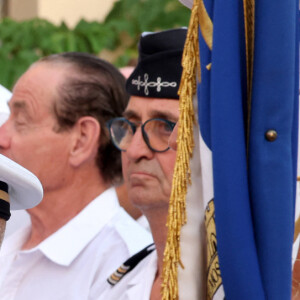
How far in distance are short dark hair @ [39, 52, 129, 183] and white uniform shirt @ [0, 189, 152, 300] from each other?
0.53ft

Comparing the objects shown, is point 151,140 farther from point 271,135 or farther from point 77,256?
point 271,135

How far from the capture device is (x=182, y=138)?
75.0 inches

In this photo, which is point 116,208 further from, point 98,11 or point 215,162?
point 98,11

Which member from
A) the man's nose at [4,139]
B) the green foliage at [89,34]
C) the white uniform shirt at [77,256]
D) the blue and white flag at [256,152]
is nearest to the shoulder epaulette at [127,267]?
the white uniform shirt at [77,256]

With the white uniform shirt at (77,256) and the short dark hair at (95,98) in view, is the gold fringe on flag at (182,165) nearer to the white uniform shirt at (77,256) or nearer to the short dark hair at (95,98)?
the white uniform shirt at (77,256)

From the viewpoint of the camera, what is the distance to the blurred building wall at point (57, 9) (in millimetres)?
9555

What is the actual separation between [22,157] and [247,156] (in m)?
1.99

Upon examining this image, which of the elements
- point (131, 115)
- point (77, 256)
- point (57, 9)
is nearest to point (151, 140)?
point (131, 115)

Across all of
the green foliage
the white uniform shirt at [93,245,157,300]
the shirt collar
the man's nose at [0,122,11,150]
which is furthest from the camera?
the green foliage

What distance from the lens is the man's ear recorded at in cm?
369

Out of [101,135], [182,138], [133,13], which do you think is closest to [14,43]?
[133,13]

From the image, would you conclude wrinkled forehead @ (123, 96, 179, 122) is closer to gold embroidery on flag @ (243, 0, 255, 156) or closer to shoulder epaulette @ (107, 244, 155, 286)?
shoulder epaulette @ (107, 244, 155, 286)

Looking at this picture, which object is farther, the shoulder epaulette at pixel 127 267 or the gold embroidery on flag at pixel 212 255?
the shoulder epaulette at pixel 127 267

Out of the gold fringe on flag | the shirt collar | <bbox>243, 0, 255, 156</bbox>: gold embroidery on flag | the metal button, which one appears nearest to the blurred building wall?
the shirt collar
